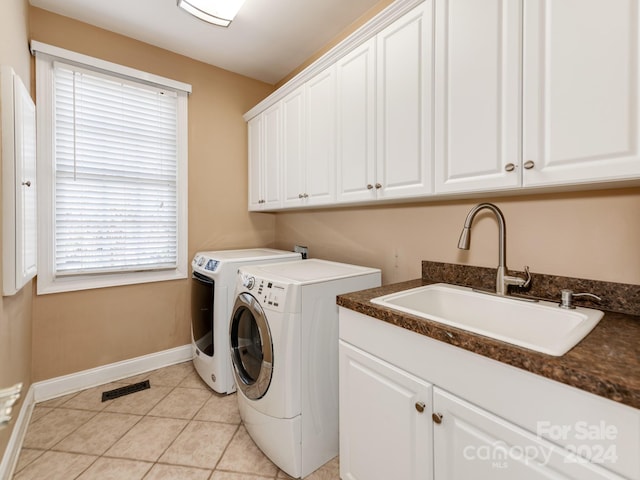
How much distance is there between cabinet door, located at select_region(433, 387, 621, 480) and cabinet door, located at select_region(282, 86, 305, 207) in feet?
5.22

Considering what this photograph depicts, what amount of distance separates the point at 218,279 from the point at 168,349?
104 cm

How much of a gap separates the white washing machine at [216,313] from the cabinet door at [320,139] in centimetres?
65

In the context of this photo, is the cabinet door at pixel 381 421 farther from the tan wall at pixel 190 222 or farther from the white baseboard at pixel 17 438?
the tan wall at pixel 190 222

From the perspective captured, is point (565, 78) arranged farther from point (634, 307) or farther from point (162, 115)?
point (162, 115)

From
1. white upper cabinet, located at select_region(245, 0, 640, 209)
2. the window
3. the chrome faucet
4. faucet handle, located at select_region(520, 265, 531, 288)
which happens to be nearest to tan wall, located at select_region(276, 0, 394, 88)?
white upper cabinet, located at select_region(245, 0, 640, 209)

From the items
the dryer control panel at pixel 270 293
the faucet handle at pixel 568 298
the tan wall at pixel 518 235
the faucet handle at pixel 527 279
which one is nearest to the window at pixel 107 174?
the dryer control panel at pixel 270 293

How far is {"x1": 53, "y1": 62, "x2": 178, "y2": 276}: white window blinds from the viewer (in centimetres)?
205

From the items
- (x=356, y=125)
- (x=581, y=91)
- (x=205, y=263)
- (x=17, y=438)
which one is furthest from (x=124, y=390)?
(x=581, y=91)

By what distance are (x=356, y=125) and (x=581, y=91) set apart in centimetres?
99

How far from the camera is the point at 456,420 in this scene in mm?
877

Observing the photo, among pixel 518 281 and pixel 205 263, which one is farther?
pixel 205 263

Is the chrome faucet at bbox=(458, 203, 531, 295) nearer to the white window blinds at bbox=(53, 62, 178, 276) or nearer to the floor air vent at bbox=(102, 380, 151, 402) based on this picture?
the white window blinds at bbox=(53, 62, 178, 276)

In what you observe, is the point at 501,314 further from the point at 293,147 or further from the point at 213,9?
the point at 213,9

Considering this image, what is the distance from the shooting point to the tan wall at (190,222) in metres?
2.05
